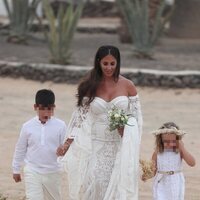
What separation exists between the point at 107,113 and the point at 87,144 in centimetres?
29

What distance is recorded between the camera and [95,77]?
6949 millimetres

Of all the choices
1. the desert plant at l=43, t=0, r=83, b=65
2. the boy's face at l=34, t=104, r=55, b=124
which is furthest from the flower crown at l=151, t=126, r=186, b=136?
the desert plant at l=43, t=0, r=83, b=65

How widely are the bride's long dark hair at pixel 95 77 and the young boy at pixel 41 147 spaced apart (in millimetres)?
260

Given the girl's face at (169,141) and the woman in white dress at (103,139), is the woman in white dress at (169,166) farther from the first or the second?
the woman in white dress at (103,139)

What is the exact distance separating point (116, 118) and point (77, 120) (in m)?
0.44

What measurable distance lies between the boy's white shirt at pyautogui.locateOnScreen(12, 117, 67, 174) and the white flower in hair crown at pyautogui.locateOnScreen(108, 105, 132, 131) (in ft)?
1.60

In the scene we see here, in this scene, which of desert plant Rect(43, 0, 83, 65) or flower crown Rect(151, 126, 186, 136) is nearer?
flower crown Rect(151, 126, 186, 136)

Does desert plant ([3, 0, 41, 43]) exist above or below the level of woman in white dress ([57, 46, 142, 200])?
above

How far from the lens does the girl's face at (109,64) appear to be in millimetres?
6879

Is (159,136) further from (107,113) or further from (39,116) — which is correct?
(39,116)

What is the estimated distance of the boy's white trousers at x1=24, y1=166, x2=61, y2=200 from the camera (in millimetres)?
7051

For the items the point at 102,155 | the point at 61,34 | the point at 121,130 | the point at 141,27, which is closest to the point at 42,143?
the point at 102,155

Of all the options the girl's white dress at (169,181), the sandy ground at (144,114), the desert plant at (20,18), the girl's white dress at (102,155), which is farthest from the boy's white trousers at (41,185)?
the desert plant at (20,18)

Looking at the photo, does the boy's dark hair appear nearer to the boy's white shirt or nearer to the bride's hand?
the boy's white shirt
